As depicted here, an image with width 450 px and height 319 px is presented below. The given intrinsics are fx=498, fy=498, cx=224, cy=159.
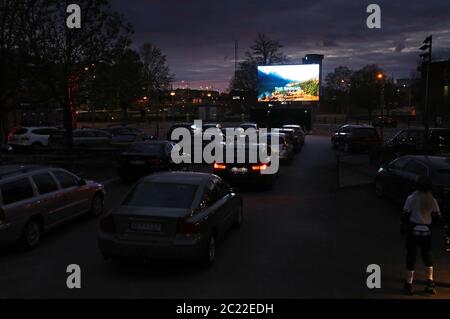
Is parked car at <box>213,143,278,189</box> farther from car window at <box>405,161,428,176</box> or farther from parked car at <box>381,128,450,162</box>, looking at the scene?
parked car at <box>381,128,450,162</box>

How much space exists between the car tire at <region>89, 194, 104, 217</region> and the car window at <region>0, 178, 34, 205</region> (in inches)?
99.8

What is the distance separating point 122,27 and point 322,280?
1774 centimetres

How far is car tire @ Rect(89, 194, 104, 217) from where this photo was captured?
467 inches

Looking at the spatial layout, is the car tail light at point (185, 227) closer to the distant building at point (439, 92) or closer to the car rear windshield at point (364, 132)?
the car rear windshield at point (364, 132)

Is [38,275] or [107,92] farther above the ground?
[107,92]

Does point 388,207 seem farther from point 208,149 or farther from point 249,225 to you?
point 208,149

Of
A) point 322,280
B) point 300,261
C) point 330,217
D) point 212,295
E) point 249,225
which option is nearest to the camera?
point 212,295

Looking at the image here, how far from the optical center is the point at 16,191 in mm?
9055

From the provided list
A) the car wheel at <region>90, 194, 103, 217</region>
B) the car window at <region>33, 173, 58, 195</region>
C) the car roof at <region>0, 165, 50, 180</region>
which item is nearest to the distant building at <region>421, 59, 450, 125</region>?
the car wheel at <region>90, 194, 103, 217</region>

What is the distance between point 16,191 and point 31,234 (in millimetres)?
855

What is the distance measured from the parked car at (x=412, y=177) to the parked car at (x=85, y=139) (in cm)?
1718

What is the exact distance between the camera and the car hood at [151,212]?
7633 millimetres

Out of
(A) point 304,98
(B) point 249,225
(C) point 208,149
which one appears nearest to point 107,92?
(C) point 208,149

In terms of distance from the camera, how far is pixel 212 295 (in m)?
6.89
